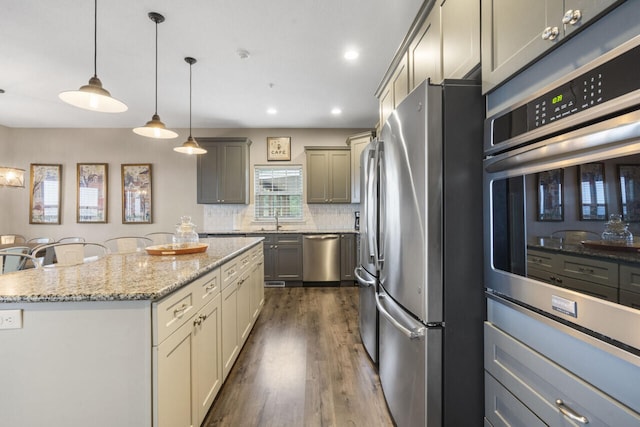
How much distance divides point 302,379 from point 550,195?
197 centimetres

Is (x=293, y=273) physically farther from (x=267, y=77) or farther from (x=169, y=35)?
(x=169, y=35)

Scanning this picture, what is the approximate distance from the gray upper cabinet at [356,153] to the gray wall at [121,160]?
0.57 metres

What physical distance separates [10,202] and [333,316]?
6390 mm

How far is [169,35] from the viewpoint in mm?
2521

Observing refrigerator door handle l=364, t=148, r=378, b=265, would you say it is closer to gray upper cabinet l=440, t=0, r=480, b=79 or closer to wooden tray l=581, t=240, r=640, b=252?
gray upper cabinet l=440, t=0, r=480, b=79

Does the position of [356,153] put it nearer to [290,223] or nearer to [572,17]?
[290,223]

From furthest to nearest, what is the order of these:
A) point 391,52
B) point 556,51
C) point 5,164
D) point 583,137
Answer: point 5,164 < point 391,52 < point 556,51 < point 583,137

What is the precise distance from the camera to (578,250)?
73cm

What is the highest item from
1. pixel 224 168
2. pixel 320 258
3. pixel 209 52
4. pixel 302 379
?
pixel 209 52

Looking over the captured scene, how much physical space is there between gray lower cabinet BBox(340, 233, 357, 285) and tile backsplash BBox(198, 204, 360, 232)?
66 centimetres

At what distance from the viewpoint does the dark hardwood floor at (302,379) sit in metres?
1.68

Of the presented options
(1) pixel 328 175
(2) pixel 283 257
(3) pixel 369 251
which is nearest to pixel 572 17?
(3) pixel 369 251

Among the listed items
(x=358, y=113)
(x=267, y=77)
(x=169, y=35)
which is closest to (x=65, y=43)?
(x=169, y=35)

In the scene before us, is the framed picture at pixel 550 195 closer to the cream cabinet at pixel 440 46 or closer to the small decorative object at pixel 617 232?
the small decorative object at pixel 617 232
